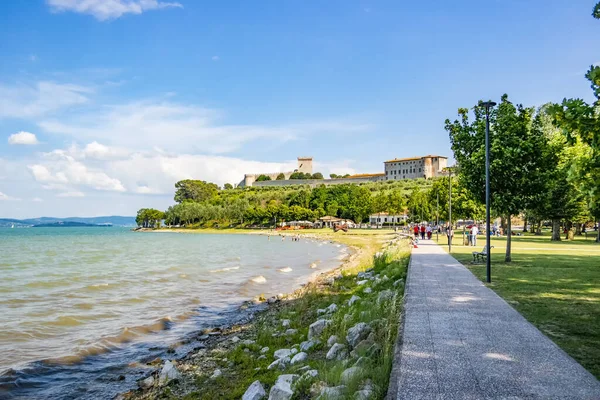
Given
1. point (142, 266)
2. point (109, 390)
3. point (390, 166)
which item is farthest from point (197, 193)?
point (109, 390)

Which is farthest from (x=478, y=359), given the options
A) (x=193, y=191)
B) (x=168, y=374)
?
(x=193, y=191)

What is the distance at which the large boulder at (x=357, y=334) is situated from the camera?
26.2 ft

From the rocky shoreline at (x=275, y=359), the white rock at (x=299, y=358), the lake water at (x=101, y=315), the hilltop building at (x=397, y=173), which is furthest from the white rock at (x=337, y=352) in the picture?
the hilltop building at (x=397, y=173)

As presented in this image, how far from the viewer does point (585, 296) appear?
1081cm

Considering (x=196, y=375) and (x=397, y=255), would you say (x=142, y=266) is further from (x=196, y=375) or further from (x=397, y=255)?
(x=196, y=375)

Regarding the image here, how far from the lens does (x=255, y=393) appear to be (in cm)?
648

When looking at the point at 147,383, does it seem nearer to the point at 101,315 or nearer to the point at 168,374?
the point at 168,374

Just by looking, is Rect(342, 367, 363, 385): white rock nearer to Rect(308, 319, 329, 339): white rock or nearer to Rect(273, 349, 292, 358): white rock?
Rect(273, 349, 292, 358): white rock

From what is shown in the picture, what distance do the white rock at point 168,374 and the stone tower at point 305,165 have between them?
166358 millimetres

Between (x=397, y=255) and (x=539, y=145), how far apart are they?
812 cm

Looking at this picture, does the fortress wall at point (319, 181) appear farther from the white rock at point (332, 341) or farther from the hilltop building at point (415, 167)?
the white rock at point (332, 341)

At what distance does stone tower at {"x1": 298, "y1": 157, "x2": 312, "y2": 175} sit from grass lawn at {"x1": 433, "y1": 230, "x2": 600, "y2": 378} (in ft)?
512

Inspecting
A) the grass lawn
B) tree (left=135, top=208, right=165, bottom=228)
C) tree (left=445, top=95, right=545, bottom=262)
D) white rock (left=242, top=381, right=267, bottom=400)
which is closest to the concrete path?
the grass lawn

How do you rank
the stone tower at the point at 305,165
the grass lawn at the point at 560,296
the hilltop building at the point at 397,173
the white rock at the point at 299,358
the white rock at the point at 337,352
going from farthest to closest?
the stone tower at the point at 305,165, the hilltop building at the point at 397,173, the white rock at the point at 299,358, the white rock at the point at 337,352, the grass lawn at the point at 560,296
